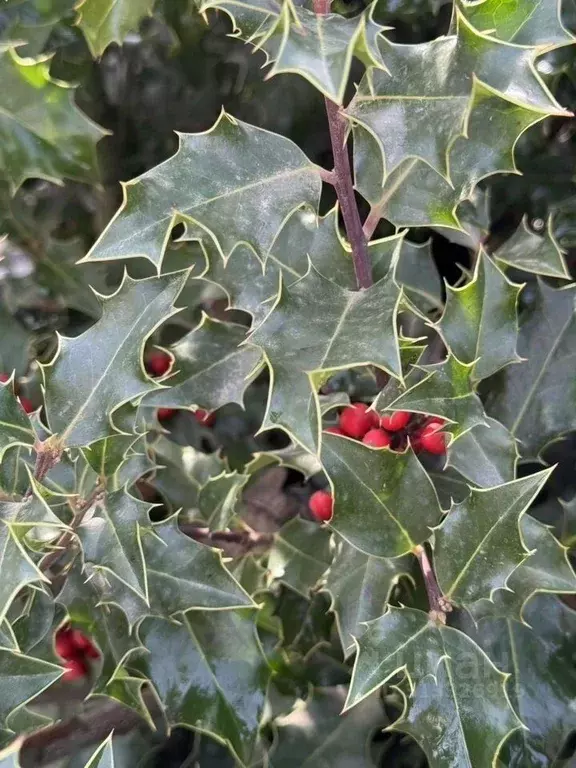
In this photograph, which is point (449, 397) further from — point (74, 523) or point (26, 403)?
point (26, 403)

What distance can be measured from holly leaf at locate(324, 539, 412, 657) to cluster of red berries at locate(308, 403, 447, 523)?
3.3 inches

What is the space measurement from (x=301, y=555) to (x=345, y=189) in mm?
513

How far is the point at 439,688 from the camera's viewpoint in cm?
75

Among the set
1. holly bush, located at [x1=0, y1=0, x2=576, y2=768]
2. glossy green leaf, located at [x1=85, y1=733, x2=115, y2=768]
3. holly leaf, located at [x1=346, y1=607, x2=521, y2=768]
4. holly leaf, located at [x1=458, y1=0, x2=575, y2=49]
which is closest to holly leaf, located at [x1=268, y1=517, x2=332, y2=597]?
holly bush, located at [x1=0, y1=0, x2=576, y2=768]

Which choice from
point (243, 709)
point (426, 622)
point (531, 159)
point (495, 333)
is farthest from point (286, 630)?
point (531, 159)

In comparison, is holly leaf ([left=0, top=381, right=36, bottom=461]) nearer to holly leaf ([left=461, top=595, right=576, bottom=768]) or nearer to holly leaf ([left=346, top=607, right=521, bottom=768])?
holly leaf ([left=346, top=607, right=521, bottom=768])

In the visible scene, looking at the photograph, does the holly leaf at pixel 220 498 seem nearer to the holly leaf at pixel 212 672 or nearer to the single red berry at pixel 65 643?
the holly leaf at pixel 212 672

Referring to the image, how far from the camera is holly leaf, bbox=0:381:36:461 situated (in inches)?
31.4

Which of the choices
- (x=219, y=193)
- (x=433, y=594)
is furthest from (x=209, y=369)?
(x=433, y=594)

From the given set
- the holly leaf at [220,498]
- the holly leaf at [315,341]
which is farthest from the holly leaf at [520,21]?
the holly leaf at [220,498]

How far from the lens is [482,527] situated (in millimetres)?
767

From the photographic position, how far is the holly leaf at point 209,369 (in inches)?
37.6

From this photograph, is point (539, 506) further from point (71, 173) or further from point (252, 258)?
point (71, 173)

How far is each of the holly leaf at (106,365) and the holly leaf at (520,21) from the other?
0.38 m
